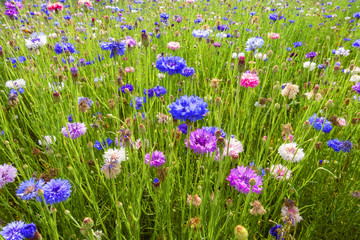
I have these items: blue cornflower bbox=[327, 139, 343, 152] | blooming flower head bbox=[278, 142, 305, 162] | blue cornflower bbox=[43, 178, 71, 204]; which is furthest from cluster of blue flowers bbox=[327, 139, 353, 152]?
blue cornflower bbox=[43, 178, 71, 204]

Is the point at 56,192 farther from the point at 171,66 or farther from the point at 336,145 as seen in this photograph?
the point at 336,145

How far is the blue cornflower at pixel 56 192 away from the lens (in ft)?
2.83

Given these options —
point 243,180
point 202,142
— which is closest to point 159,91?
point 202,142

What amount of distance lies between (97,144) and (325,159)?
1.43m

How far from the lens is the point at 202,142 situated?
1.01m

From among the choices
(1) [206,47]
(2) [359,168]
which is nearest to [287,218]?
(2) [359,168]

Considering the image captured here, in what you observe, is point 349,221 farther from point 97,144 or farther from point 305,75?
point 305,75

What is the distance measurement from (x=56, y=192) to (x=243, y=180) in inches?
29.6

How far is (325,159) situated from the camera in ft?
4.91

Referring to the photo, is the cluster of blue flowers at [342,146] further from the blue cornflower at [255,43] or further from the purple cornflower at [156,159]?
the blue cornflower at [255,43]

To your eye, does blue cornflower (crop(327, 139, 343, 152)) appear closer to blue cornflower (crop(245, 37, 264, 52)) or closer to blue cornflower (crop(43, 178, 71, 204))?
blue cornflower (crop(245, 37, 264, 52))

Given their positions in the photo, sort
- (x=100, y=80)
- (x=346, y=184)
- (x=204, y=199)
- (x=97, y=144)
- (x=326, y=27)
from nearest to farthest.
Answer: (x=204, y=199) → (x=346, y=184) → (x=97, y=144) → (x=100, y=80) → (x=326, y=27)

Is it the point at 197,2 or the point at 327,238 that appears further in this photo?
the point at 197,2

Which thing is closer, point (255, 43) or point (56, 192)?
point (56, 192)
